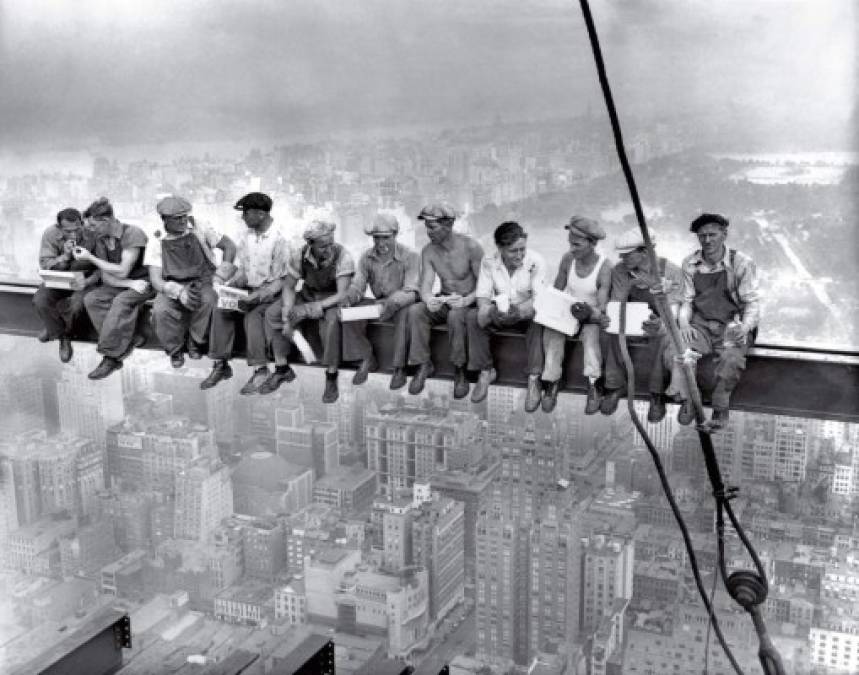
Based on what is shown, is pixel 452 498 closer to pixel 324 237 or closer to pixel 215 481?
pixel 215 481

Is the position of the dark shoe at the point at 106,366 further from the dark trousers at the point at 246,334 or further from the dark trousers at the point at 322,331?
the dark trousers at the point at 322,331

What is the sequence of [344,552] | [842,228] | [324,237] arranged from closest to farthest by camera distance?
1. [324,237]
2. [842,228]
3. [344,552]

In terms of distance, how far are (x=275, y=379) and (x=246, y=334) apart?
1.36 feet

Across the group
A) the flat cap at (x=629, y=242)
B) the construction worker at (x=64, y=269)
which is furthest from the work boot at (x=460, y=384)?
the construction worker at (x=64, y=269)

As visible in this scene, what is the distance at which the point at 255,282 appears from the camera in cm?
781

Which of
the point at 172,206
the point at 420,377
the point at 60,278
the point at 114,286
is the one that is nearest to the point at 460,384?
the point at 420,377

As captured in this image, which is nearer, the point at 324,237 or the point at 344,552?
the point at 324,237

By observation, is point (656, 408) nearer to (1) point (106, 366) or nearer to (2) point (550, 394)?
(2) point (550, 394)

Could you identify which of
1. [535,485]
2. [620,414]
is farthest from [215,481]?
[620,414]

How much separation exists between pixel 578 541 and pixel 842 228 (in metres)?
5.79

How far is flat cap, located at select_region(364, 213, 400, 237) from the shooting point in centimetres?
733

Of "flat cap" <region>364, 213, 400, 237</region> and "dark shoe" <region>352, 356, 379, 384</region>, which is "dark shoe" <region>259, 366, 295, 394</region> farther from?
"flat cap" <region>364, 213, 400, 237</region>

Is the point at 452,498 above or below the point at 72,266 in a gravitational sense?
below

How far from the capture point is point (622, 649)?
538 inches
